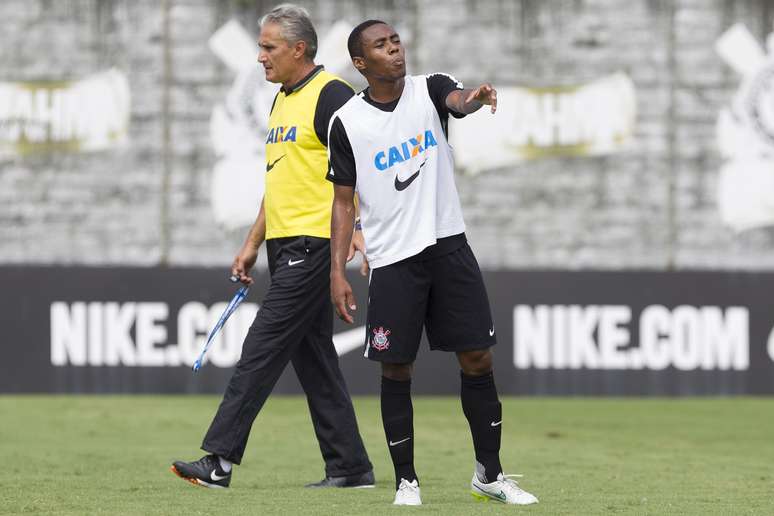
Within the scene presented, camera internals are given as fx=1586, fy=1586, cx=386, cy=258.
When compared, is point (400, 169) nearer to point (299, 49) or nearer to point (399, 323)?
point (399, 323)

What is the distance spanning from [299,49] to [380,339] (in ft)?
5.10

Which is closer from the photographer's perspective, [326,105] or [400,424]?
[400,424]

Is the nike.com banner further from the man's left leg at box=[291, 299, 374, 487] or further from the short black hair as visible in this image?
the short black hair

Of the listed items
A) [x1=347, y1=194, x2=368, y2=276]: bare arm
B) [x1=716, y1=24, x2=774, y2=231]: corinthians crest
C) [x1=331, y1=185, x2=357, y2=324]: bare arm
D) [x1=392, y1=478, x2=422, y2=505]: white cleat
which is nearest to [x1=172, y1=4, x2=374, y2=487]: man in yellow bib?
[x1=347, y1=194, x2=368, y2=276]: bare arm

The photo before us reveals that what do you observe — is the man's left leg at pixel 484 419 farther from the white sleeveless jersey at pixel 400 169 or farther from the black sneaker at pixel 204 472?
the black sneaker at pixel 204 472

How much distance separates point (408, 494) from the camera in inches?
245

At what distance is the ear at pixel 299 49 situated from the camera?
706 centimetres

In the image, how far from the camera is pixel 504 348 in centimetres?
1295

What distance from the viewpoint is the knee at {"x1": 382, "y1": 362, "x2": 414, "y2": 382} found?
6281 mm

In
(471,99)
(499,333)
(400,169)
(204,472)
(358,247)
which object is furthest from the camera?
(499,333)

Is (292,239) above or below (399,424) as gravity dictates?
above

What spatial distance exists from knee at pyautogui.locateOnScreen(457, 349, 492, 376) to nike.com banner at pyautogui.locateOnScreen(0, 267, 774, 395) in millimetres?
6336

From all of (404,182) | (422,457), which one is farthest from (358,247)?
(422,457)

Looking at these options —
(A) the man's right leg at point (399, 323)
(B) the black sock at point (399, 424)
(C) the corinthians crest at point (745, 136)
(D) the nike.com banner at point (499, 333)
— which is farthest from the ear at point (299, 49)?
(C) the corinthians crest at point (745, 136)
